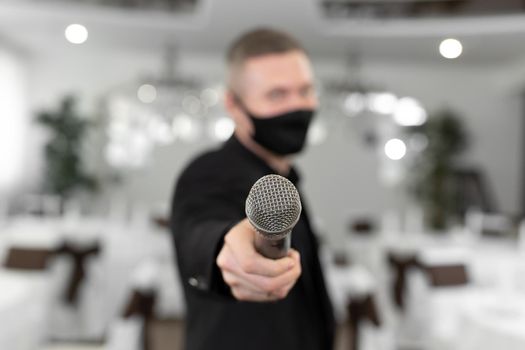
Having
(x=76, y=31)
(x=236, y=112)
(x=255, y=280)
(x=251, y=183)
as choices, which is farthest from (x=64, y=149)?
(x=255, y=280)

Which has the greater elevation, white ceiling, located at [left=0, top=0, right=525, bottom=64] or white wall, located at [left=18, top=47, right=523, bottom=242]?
white ceiling, located at [left=0, top=0, right=525, bottom=64]

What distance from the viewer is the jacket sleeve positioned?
0.51 meters

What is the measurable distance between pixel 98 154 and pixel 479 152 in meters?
6.70

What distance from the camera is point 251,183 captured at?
0.61 meters

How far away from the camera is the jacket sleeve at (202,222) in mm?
515

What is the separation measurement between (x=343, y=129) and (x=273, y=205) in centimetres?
913

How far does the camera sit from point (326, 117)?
30.2 ft

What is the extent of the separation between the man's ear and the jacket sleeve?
0.30 ft

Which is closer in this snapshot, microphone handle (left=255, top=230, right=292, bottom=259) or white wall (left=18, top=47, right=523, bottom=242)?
microphone handle (left=255, top=230, right=292, bottom=259)

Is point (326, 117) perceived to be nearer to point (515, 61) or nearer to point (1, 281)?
point (515, 61)

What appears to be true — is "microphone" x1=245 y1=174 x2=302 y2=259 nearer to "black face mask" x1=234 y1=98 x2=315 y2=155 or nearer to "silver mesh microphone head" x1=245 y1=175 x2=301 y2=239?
"silver mesh microphone head" x1=245 y1=175 x2=301 y2=239

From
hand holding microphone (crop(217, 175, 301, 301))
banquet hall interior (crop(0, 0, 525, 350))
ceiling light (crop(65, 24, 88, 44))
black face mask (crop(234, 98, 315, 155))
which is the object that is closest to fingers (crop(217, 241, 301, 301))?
hand holding microphone (crop(217, 175, 301, 301))

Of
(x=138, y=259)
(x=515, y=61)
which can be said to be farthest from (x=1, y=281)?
(x=515, y=61)

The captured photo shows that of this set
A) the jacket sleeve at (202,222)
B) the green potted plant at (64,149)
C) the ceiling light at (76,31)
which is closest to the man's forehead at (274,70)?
the jacket sleeve at (202,222)
